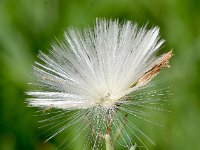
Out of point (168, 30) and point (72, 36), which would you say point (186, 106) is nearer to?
point (168, 30)

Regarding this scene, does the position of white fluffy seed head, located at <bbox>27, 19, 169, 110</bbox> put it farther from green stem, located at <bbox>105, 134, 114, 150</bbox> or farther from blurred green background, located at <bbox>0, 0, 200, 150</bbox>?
blurred green background, located at <bbox>0, 0, 200, 150</bbox>

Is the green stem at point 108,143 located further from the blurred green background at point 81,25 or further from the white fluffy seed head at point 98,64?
the blurred green background at point 81,25

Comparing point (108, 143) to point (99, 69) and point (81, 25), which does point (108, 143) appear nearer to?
point (99, 69)

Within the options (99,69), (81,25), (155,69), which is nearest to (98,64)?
(99,69)

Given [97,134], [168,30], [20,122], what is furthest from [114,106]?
[168,30]

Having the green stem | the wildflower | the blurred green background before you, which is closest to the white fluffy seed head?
the wildflower

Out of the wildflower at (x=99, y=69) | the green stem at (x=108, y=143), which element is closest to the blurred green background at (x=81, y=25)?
the wildflower at (x=99, y=69)
